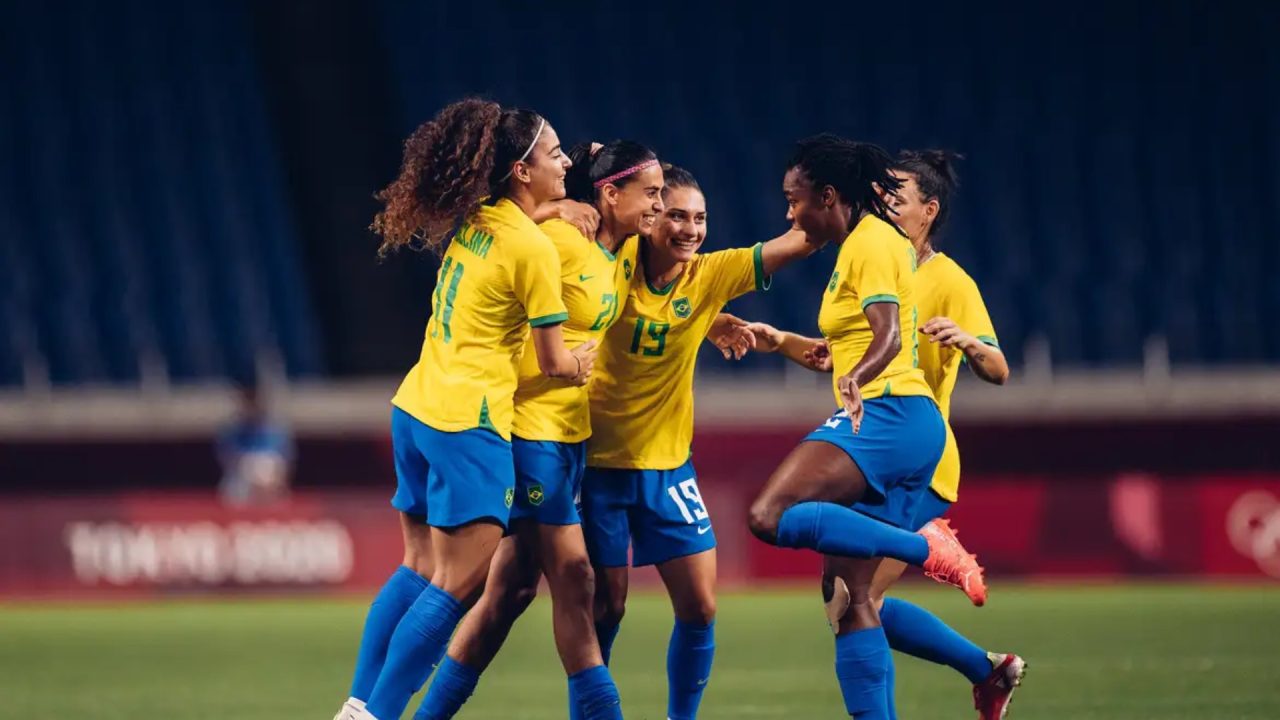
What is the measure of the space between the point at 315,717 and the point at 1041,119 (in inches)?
546

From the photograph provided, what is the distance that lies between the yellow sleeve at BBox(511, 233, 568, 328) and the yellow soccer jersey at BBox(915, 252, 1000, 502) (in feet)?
5.61

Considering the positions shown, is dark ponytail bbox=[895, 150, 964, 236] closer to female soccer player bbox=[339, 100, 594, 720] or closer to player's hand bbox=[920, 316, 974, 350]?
player's hand bbox=[920, 316, 974, 350]

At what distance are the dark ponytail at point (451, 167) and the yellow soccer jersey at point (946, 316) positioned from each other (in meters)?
1.78

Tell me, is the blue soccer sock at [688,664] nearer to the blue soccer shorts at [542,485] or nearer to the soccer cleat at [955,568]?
the blue soccer shorts at [542,485]

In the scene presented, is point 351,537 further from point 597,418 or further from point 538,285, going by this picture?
point 538,285

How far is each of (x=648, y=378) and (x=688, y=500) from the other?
18.3 inches

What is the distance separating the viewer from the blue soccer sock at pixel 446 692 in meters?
6.25

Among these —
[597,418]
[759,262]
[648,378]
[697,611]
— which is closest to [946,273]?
[759,262]

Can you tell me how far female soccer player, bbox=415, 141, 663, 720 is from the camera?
611 centimetres

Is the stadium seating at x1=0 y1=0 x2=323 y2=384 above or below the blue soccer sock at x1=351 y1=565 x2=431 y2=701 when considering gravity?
above

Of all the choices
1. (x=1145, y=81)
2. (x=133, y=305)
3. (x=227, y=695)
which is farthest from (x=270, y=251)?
(x=227, y=695)

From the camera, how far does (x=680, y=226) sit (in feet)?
21.7

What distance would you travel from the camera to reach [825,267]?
18.8m

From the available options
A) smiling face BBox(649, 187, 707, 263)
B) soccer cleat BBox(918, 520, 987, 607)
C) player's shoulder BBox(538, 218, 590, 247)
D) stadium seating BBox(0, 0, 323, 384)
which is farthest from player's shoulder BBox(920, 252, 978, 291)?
stadium seating BBox(0, 0, 323, 384)
